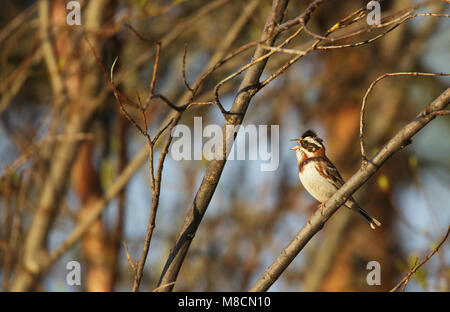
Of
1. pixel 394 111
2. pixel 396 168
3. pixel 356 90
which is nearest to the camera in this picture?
pixel 394 111

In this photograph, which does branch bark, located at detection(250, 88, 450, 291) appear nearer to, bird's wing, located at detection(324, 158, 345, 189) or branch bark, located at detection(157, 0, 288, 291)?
branch bark, located at detection(157, 0, 288, 291)

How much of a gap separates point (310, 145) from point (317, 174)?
1.50 ft

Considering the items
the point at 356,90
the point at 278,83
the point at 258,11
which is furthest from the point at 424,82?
the point at 258,11

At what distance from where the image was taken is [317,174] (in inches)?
208

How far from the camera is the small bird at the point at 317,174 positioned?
5223 millimetres

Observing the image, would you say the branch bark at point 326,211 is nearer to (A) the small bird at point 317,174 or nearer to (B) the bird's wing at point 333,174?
(A) the small bird at point 317,174

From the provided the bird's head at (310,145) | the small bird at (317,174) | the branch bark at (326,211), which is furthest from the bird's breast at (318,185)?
the branch bark at (326,211)

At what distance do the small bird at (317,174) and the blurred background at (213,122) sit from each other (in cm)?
177

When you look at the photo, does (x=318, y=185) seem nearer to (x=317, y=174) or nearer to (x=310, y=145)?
(x=317, y=174)

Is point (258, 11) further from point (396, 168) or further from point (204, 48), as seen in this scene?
point (396, 168)

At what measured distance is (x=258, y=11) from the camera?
335 inches

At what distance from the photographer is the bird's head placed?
5609mm

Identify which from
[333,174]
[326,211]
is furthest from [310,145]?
[326,211]
